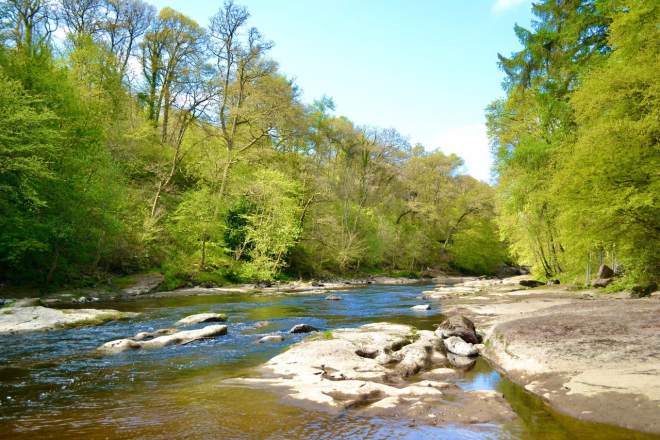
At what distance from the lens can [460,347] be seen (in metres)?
8.75

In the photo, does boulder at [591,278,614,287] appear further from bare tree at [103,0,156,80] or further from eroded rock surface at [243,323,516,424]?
bare tree at [103,0,156,80]

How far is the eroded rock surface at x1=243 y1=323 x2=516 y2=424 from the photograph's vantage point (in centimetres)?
505

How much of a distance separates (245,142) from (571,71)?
74.6ft

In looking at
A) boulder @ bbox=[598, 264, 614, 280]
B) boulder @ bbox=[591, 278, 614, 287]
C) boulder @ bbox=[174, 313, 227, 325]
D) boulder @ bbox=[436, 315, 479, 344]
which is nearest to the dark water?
boulder @ bbox=[436, 315, 479, 344]

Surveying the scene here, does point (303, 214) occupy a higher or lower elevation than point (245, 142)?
lower

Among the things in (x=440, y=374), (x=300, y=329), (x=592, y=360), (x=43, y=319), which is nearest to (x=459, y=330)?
(x=440, y=374)

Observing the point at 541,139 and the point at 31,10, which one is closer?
the point at 541,139

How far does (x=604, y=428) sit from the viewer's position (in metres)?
4.51

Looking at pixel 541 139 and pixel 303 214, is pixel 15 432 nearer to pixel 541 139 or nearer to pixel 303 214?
pixel 541 139

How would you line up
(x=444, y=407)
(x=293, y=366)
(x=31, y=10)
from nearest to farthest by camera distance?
1. (x=444, y=407)
2. (x=293, y=366)
3. (x=31, y=10)

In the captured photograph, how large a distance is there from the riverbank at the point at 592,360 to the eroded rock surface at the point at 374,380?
0.95 m

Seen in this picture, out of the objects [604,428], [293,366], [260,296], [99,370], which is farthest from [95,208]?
[604,428]

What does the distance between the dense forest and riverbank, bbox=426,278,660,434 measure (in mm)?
4759

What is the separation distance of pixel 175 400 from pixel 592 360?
613 centimetres
